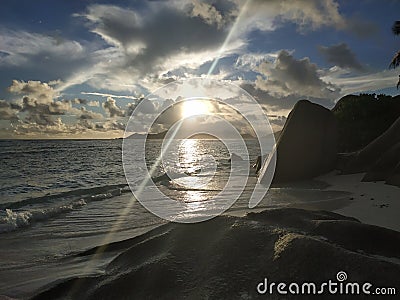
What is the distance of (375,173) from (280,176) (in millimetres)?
5978

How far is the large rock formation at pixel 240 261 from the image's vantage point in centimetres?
431

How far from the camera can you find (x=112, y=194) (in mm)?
20641

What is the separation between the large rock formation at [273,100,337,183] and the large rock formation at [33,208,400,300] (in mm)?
16031

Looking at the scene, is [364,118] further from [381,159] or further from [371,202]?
[371,202]

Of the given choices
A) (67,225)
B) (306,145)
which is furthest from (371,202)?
(67,225)

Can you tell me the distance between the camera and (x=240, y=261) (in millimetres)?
5043

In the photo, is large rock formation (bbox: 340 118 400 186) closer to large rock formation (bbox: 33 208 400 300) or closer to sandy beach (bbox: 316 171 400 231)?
sandy beach (bbox: 316 171 400 231)

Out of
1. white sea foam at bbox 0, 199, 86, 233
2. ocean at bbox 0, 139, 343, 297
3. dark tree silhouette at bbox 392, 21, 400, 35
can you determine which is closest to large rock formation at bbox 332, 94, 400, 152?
dark tree silhouette at bbox 392, 21, 400, 35

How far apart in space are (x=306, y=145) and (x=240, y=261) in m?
18.5

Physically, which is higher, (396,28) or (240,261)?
(396,28)

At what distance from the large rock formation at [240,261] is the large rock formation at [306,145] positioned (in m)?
16.0

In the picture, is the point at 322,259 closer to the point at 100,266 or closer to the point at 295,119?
the point at 100,266

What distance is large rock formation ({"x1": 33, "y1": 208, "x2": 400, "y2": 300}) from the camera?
4.31 metres

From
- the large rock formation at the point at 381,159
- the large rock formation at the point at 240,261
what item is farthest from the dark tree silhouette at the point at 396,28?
the large rock formation at the point at 240,261
